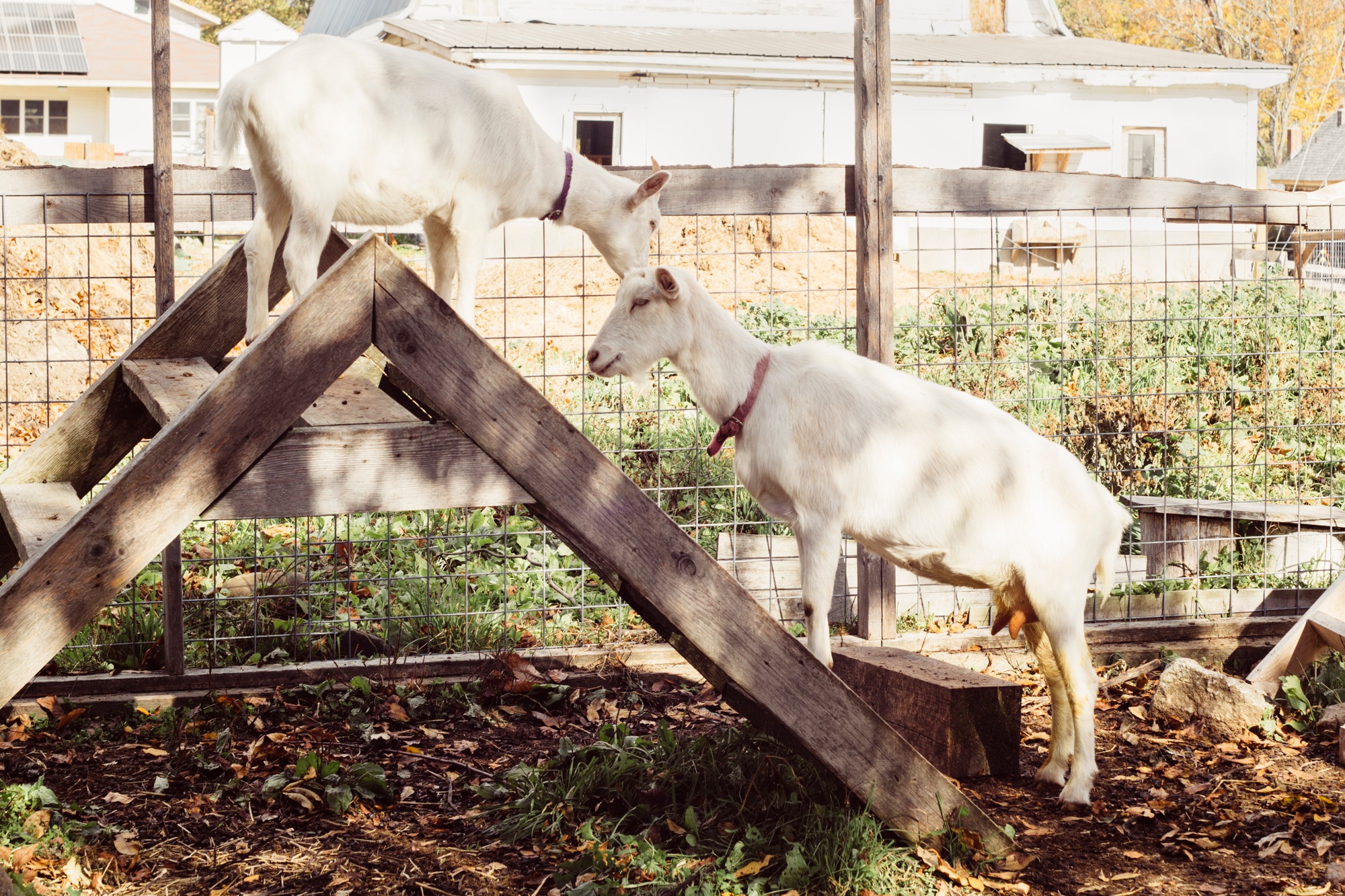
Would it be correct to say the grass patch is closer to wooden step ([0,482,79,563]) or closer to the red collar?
the red collar

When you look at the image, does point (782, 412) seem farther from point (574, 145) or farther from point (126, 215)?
point (574, 145)

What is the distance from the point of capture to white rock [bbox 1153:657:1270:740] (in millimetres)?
4926

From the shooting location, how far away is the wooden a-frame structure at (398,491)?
8.38 feet

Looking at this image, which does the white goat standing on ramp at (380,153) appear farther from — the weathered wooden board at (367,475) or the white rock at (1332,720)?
the white rock at (1332,720)

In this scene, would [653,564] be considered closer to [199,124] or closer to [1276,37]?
[1276,37]

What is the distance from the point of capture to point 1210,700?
500cm

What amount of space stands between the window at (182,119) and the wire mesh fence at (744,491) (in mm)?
29254

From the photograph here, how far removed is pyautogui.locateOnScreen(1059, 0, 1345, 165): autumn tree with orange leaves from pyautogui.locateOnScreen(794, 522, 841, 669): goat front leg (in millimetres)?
34295

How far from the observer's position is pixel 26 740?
469cm

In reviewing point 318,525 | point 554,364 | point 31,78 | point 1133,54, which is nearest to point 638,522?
point 318,525

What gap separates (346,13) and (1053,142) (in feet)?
53.4

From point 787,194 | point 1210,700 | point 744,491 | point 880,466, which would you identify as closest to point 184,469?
point 880,466

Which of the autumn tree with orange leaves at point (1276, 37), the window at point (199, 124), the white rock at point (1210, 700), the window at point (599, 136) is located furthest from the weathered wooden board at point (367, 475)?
the window at point (199, 124)

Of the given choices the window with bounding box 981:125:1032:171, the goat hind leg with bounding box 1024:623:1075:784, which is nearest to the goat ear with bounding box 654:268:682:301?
the goat hind leg with bounding box 1024:623:1075:784
